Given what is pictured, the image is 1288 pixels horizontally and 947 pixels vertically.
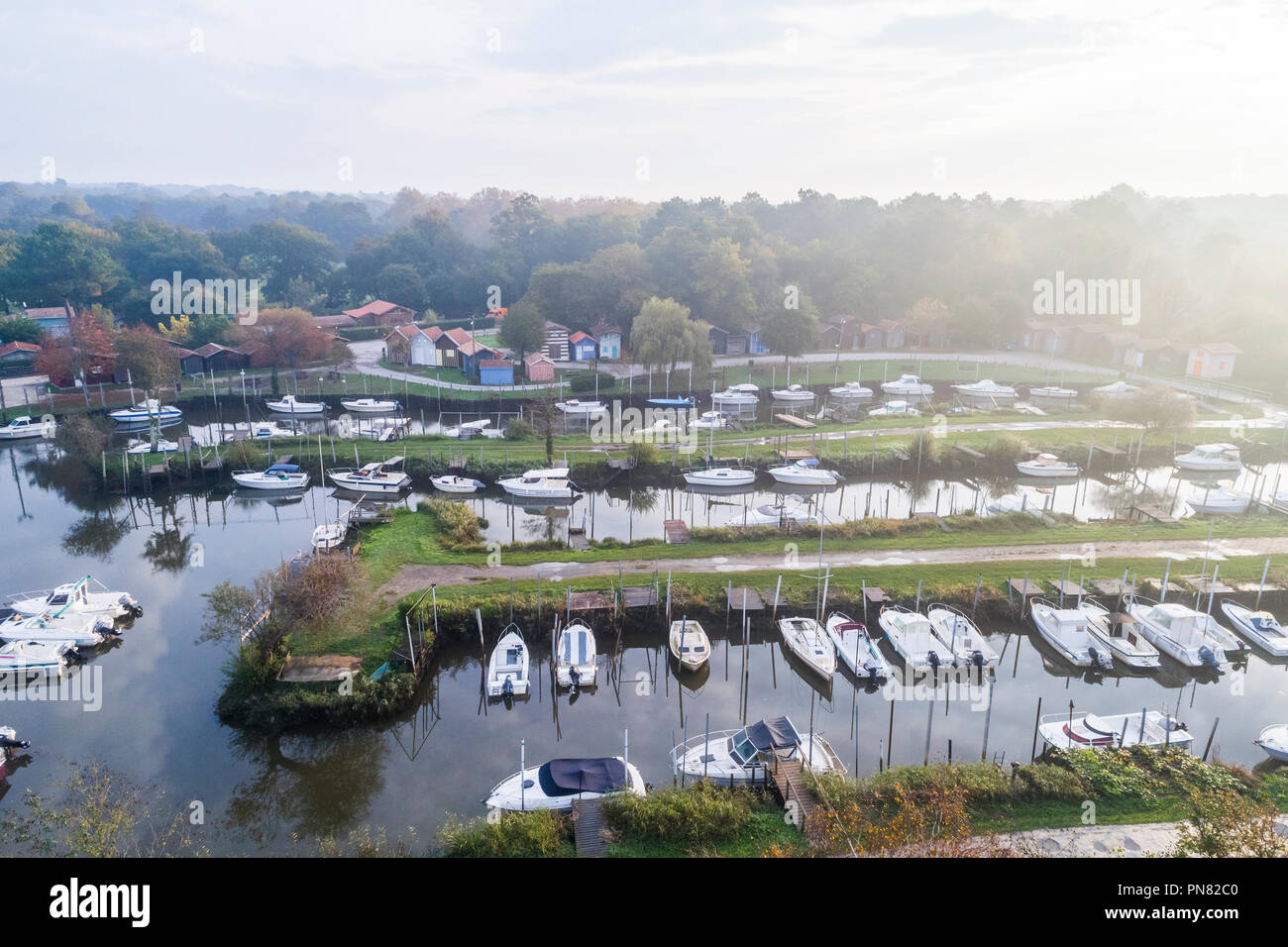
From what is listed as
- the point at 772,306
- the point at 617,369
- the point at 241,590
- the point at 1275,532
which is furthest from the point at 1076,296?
the point at 241,590

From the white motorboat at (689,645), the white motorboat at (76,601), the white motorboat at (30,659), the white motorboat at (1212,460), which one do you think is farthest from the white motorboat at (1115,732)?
the white motorboat at (1212,460)

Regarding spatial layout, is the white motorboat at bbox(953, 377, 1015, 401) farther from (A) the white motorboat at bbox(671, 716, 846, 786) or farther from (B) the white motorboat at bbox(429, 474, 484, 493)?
(A) the white motorboat at bbox(671, 716, 846, 786)

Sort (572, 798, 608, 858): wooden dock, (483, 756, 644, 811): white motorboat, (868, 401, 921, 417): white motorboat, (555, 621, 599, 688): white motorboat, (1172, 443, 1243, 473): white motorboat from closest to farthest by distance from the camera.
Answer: (572, 798, 608, 858): wooden dock
(483, 756, 644, 811): white motorboat
(555, 621, 599, 688): white motorboat
(1172, 443, 1243, 473): white motorboat
(868, 401, 921, 417): white motorboat

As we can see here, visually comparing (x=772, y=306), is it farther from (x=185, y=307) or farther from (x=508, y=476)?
(x=185, y=307)

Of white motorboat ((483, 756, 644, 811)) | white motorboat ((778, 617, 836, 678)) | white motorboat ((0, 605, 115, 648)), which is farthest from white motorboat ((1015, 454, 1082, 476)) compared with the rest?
white motorboat ((0, 605, 115, 648))

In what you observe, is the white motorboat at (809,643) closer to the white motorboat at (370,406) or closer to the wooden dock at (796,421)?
the wooden dock at (796,421)

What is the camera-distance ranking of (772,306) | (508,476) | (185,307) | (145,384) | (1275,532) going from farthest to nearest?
(185,307) → (772,306) → (145,384) → (508,476) → (1275,532)
